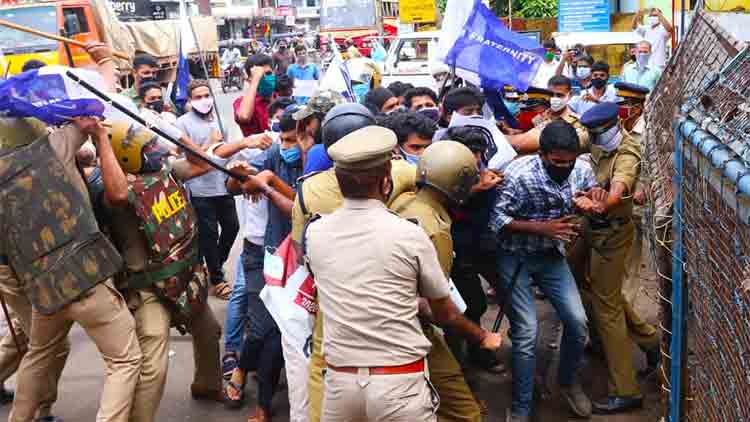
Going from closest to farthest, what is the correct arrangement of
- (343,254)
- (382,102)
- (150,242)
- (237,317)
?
1. (343,254)
2. (150,242)
3. (237,317)
4. (382,102)

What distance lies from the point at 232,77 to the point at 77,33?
41.6ft

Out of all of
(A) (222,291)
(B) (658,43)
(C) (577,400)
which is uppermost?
(B) (658,43)

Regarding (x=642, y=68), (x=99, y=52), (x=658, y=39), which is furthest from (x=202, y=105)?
(x=658, y=39)

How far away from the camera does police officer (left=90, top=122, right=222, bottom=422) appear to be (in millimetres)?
4207

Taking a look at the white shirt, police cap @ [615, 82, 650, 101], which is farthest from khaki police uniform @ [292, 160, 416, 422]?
the white shirt

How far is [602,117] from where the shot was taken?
16.1 ft

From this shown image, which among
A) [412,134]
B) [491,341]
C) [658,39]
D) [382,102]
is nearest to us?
[491,341]

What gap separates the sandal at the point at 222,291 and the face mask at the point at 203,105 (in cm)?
137

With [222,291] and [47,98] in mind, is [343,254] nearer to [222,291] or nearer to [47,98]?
[47,98]

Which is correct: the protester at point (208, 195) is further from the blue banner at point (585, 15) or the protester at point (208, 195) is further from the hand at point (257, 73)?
the blue banner at point (585, 15)

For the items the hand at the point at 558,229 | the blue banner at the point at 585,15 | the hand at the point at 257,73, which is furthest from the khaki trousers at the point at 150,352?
the blue banner at the point at 585,15

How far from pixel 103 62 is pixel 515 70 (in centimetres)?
297

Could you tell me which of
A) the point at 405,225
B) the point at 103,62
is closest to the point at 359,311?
the point at 405,225

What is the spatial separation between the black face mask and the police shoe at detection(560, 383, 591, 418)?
1.16m
